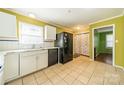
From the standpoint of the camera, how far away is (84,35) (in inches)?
277

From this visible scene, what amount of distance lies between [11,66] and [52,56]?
6.45 ft

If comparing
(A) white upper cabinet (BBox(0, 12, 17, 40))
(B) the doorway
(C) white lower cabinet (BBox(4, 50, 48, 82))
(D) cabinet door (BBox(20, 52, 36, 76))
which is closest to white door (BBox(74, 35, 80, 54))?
(B) the doorway

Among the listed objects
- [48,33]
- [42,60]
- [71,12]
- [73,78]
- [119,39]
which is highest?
[71,12]

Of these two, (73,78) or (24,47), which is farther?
(24,47)

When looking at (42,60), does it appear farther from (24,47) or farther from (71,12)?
(71,12)

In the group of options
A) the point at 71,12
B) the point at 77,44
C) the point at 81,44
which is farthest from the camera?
the point at 77,44

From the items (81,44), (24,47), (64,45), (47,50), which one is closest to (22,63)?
(24,47)

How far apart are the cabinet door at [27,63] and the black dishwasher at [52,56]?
90 cm

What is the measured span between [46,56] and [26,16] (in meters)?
1.86

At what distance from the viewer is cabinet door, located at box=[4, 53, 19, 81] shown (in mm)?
2270

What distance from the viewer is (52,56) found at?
13.4ft

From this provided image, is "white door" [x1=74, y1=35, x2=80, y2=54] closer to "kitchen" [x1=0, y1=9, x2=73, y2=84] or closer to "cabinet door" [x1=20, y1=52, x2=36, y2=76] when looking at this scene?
"kitchen" [x1=0, y1=9, x2=73, y2=84]

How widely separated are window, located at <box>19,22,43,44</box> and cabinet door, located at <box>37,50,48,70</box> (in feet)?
2.48
